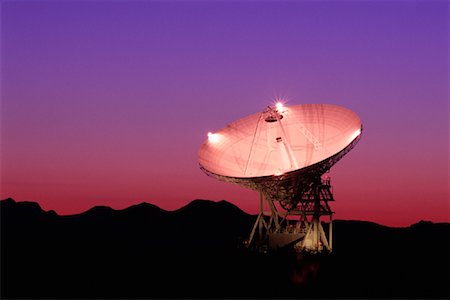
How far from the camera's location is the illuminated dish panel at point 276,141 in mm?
53438

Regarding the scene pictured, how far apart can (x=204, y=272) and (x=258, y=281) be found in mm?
8302

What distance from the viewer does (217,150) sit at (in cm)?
5909

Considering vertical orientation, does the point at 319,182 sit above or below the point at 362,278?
above

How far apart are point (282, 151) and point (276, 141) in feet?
4.62

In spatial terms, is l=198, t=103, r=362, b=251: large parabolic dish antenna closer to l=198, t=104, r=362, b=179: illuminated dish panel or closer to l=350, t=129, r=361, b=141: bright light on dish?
l=198, t=104, r=362, b=179: illuminated dish panel

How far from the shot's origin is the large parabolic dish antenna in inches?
2088

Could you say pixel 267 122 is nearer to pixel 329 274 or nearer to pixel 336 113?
pixel 336 113

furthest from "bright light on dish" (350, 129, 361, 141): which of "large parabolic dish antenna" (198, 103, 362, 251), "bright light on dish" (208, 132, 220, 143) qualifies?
"bright light on dish" (208, 132, 220, 143)

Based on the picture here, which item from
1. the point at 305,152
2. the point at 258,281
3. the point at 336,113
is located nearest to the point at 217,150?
the point at 305,152

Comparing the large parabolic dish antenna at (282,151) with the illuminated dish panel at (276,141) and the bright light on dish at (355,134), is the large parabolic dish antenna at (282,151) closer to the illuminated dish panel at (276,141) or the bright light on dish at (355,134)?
the illuminated dish panel at (276,141)

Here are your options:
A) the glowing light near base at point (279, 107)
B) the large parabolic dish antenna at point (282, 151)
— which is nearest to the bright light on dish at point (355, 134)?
the large parabolic dish antenna at point (282, 151)

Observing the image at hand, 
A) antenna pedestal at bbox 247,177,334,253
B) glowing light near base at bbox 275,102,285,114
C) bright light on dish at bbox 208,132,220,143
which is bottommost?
antenna pedestal at bbox 247,177,334,253

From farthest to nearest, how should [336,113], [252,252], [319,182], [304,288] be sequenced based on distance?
[252,252]
[319,182]
[336,113]
[304,288]

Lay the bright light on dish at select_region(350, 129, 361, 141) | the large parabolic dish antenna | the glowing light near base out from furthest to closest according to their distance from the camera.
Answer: the glowing light near base < the large parabolic dish antenna < the bright light on dish at select_region(350, 129, 361, 141)
